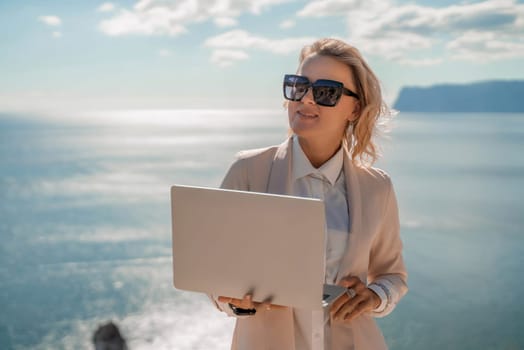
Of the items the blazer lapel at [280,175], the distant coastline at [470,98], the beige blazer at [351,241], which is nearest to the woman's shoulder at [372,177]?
the beige blazer at [351,241]

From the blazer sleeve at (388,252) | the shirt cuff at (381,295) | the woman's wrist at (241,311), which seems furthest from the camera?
the blazer sleeve at (388,252)

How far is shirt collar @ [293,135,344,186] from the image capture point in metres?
1.52

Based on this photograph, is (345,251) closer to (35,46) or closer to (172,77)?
(35,46)

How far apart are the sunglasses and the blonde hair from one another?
82 mm

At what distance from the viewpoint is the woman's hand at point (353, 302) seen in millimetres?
1398

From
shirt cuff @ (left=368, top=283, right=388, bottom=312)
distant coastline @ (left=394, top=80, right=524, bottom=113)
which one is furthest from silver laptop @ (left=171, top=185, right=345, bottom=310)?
distant coastline @ (left=394, top=80, right=524, bottom=113)

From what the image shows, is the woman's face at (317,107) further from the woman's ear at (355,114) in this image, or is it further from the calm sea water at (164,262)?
the calm sea water at (164,262)

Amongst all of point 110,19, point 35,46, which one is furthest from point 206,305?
point 35,46

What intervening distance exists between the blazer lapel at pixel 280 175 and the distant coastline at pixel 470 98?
8145cm

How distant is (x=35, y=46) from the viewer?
76.1 m

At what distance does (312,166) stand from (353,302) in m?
0.37

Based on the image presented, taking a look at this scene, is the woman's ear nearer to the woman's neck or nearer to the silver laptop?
the woman's neck

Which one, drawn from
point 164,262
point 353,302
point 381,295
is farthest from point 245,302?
point 164,262

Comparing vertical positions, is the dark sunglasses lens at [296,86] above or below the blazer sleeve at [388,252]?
above
